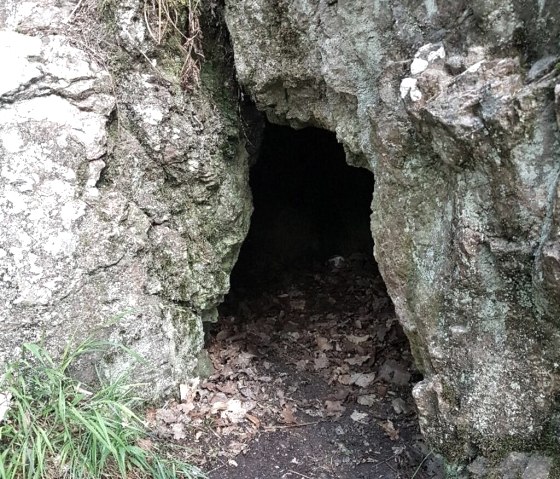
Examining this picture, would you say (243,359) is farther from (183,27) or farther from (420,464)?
(183,27)

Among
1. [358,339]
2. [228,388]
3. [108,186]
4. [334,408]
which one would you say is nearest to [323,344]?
[358,339]

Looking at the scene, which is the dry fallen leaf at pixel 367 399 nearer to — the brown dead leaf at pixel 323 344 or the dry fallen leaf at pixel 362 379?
the dry fallen leaf at pixel 362 379

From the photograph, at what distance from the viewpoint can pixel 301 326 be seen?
4.62 meters

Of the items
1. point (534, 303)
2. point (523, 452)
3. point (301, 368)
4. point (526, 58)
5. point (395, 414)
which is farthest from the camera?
point (301, 368)

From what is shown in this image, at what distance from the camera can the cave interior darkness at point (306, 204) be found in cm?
614

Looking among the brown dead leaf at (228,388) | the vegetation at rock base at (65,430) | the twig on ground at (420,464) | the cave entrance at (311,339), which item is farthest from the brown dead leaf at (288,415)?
the twig on ground at (420,464)

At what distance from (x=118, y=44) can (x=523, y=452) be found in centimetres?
302

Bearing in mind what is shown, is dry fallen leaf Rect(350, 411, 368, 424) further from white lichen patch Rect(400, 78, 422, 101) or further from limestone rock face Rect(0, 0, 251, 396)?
white lichen patch Rect(400, 78, 422, 101)

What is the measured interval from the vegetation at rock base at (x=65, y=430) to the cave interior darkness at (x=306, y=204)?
3170 mm

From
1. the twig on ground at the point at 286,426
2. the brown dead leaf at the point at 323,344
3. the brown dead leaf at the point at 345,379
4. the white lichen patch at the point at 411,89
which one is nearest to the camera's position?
the white lichen patch at the point at 411,89

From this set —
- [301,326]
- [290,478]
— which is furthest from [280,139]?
[290,478]

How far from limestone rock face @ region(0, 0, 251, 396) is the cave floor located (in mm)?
398

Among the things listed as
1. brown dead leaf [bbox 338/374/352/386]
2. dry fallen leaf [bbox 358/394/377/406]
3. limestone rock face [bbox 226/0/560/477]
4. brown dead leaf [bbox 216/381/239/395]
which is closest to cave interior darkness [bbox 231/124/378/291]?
brown dead leaf [bbox 338/374/352/386]

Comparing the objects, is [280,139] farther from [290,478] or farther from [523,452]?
[523,452]
